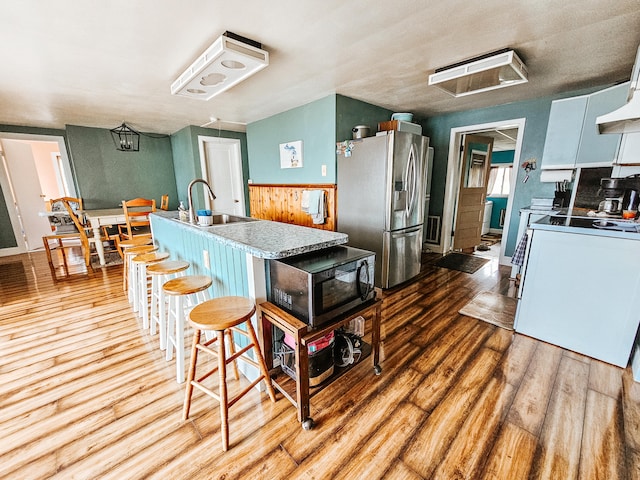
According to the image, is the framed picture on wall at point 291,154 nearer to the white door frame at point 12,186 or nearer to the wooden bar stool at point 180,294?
the wooden bar stool at point 180,294

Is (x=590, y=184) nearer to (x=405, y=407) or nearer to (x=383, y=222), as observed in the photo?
(x=383, y=222)

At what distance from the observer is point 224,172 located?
213 inches

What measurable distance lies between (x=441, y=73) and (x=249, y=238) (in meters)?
2.28

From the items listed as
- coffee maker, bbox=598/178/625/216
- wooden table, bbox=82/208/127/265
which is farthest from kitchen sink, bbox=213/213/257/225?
coffee maker, bbox=598/178/625/216

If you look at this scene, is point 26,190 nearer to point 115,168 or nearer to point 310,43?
point 115,168

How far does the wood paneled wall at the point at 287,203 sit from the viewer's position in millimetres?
3357

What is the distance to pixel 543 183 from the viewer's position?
3.46m

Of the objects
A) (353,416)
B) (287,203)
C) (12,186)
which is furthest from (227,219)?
(12,186)

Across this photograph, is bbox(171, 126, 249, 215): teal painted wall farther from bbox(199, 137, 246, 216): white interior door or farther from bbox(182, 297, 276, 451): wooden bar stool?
bbox(182, 297, 276, 451): wooden bar stool

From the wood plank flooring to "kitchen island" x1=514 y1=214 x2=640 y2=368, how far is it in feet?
0.40

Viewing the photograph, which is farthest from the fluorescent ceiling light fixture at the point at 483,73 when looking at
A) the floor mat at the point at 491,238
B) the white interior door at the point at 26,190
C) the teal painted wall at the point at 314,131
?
the white interior door at the point at 26,190

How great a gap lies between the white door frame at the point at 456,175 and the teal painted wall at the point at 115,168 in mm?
5683

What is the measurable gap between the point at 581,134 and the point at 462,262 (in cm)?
205

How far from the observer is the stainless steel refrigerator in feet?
9.06
